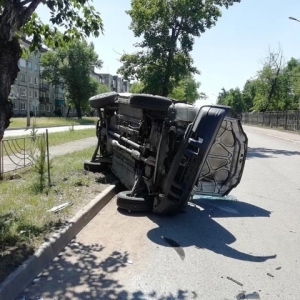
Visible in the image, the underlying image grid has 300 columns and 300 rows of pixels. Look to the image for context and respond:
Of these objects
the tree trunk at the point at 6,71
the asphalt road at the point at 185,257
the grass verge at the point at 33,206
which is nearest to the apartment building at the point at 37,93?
the grass verge at the point at 33,206

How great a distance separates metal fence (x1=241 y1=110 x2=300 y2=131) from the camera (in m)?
39.7

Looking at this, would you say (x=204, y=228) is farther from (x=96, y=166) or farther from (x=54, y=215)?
(x=96, y=166)

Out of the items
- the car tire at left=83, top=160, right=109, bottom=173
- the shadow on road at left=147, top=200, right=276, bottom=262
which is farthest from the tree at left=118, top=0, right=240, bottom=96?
the shadow on road at left=147, top=200, right=276, bottom=262

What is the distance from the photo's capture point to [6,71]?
418 centimetres

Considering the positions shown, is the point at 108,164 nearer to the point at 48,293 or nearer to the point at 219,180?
the point at 219,180

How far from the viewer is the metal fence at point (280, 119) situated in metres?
39.7

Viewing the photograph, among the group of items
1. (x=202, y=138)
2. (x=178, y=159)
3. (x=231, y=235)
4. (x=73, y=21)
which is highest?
(x=73, y=21)

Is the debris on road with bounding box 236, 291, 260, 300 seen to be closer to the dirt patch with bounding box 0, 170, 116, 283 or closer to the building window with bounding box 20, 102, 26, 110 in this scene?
the dirt patch with bounding box 0, 170, 116, 283

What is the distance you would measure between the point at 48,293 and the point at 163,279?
1129 millimetres

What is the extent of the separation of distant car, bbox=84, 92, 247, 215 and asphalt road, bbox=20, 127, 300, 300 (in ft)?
1.29

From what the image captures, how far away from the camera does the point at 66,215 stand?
544 centimetres

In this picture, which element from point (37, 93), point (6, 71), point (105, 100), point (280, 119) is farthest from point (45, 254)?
point (37, 93)

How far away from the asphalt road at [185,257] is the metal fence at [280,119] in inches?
1390

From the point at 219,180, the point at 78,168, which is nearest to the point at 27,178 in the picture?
the point at 78,168
